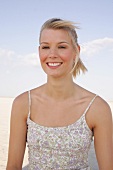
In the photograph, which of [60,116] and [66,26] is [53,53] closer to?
[66,26]

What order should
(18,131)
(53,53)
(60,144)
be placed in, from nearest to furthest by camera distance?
1. (53,53)
2. (60,144)
3. (18,131)

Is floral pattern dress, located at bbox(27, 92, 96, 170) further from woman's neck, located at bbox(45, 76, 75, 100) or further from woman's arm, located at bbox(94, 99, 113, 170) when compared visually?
woman's neck, located at bbox(45, 76, 75, 100)

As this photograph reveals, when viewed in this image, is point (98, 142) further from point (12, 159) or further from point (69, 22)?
point (69, 22)

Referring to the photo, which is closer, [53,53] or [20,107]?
[53,53]

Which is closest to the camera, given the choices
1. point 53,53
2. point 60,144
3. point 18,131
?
point 53,53


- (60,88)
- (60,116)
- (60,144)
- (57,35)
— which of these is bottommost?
(60,144)

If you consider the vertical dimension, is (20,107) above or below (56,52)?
below

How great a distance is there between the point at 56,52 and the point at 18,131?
0.67m

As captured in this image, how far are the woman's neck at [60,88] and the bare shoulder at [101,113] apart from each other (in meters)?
0.23

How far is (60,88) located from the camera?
7.77 ft

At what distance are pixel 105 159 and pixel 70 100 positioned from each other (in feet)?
1.64

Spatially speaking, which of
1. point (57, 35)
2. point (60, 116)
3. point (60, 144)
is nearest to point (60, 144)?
point (60, 144)

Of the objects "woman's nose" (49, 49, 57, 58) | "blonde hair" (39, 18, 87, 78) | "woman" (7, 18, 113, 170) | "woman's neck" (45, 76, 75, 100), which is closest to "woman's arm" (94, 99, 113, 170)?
"woman" (7, 18, 113, 170)

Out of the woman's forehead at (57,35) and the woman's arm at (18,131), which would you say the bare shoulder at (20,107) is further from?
the woman's forehead at (57,35)
